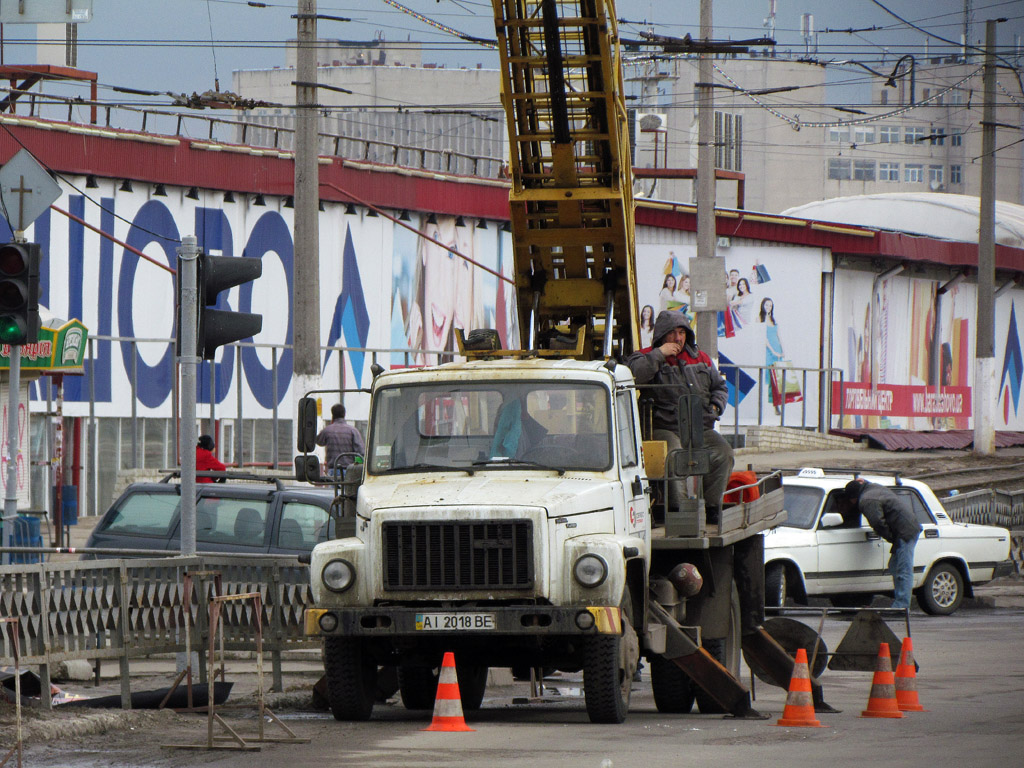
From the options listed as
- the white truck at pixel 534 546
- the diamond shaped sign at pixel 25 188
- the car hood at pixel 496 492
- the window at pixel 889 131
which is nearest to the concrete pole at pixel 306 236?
the diamond shaped sign at pixel 25 188

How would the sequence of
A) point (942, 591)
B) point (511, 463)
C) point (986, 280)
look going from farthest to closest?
point (986, 280) → point (942, 591) → point (511, 463)

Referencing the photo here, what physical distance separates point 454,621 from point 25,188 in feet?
17.4

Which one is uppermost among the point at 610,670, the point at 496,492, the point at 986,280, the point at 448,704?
the point at 986,280

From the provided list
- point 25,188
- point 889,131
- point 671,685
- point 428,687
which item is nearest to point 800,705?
point 671,685

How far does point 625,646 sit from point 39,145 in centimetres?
2081

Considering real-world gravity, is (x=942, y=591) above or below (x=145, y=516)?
below

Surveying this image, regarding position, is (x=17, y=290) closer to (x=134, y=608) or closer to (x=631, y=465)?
(x=134, y=608)

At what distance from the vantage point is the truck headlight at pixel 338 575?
10.8m

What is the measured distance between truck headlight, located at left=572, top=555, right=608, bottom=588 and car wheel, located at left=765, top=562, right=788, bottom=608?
875cm

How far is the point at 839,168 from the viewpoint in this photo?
120 m

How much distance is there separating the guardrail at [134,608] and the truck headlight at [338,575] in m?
0.50

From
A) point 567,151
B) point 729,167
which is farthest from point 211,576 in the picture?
point 729,167

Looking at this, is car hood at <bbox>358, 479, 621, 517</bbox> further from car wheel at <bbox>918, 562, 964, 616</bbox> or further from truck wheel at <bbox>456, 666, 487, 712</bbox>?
car wheel at <bbox>918, 562, 964, 616</bbox>

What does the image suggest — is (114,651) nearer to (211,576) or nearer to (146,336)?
(211,576)
